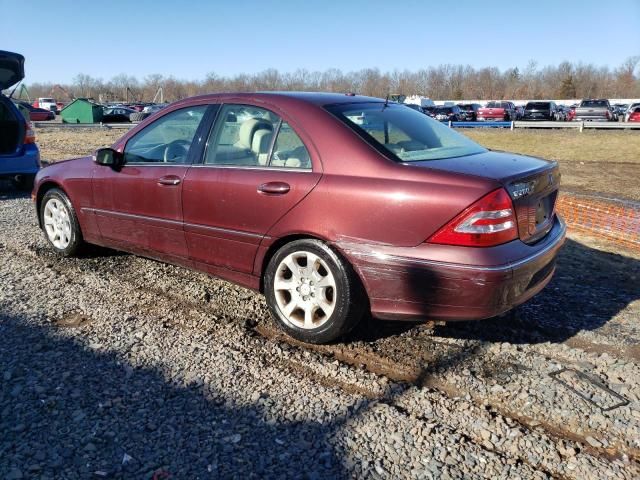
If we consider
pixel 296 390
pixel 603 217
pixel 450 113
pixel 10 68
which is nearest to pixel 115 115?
→ pixel 450 113

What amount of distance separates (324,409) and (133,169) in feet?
9.04

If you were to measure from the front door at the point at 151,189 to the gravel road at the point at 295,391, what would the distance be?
0.45m

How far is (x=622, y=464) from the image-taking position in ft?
8.03

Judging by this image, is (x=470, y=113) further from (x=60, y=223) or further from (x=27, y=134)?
(x=60, y=223)

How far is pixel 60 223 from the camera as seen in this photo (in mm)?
5414

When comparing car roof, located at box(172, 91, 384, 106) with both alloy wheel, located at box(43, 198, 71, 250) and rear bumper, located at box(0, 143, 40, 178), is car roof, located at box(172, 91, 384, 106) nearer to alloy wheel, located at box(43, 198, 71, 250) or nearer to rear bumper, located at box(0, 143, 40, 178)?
alloy wheel, located at box(43, 198, 71, 250)

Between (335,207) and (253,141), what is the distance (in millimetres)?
945

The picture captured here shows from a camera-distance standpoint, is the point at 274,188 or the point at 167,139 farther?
the point at 167,139

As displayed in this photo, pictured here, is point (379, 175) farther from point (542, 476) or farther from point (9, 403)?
point (9, 403)

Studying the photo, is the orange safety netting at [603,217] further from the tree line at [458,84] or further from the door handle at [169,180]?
the tree line at [458,84]

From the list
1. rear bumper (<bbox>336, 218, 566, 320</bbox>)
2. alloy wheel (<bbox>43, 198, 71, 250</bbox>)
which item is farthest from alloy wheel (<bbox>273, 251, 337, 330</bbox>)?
alloy wheel (<bbox>43, 198, 71, 250</bbox>)

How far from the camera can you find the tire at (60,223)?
5.23m

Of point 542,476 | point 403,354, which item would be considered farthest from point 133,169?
point 542,476

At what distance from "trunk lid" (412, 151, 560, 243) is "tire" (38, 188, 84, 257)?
3.49 m
